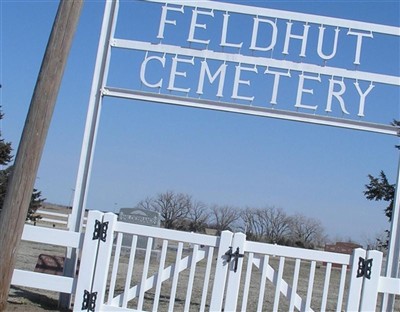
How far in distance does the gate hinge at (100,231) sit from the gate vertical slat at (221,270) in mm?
1229

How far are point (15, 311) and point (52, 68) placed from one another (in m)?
2.92

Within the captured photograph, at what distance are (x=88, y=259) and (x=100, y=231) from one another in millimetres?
317

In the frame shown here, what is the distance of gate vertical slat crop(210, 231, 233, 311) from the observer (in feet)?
21.5

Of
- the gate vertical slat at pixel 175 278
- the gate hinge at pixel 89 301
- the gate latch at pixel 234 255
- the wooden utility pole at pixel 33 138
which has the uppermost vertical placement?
the wooden utility pole at pixel 33 138

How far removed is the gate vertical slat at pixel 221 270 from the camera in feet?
21.5

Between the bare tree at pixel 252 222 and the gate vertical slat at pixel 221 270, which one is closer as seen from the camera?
the gate vertical slat at pixel 221 270

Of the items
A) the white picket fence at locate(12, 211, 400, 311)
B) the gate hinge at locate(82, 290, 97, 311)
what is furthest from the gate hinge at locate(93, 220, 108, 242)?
the gate hinge at locate(82, 290, 97, 311)

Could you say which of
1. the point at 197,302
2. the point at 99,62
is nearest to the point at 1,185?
the point at 197,302

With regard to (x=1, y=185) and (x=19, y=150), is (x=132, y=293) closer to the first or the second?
(x=19, y=150)

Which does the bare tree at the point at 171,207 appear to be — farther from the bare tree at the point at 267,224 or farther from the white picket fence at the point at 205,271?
the white picket fence at the point at 205,271

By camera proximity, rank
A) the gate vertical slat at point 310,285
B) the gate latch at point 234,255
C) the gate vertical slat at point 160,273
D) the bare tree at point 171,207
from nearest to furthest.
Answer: the gate latch at point 234,255, the gate vertical slat at point 310,285, the gate vertical slat at point 160,273, the bare tree at point 171,207

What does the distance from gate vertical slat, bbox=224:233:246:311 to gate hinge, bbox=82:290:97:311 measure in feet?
4.54

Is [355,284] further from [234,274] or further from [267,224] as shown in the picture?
[267,224]

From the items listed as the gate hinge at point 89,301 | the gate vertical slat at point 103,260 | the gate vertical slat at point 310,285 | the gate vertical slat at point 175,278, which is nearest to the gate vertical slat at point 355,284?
the gate vertical slat at point 310,285
